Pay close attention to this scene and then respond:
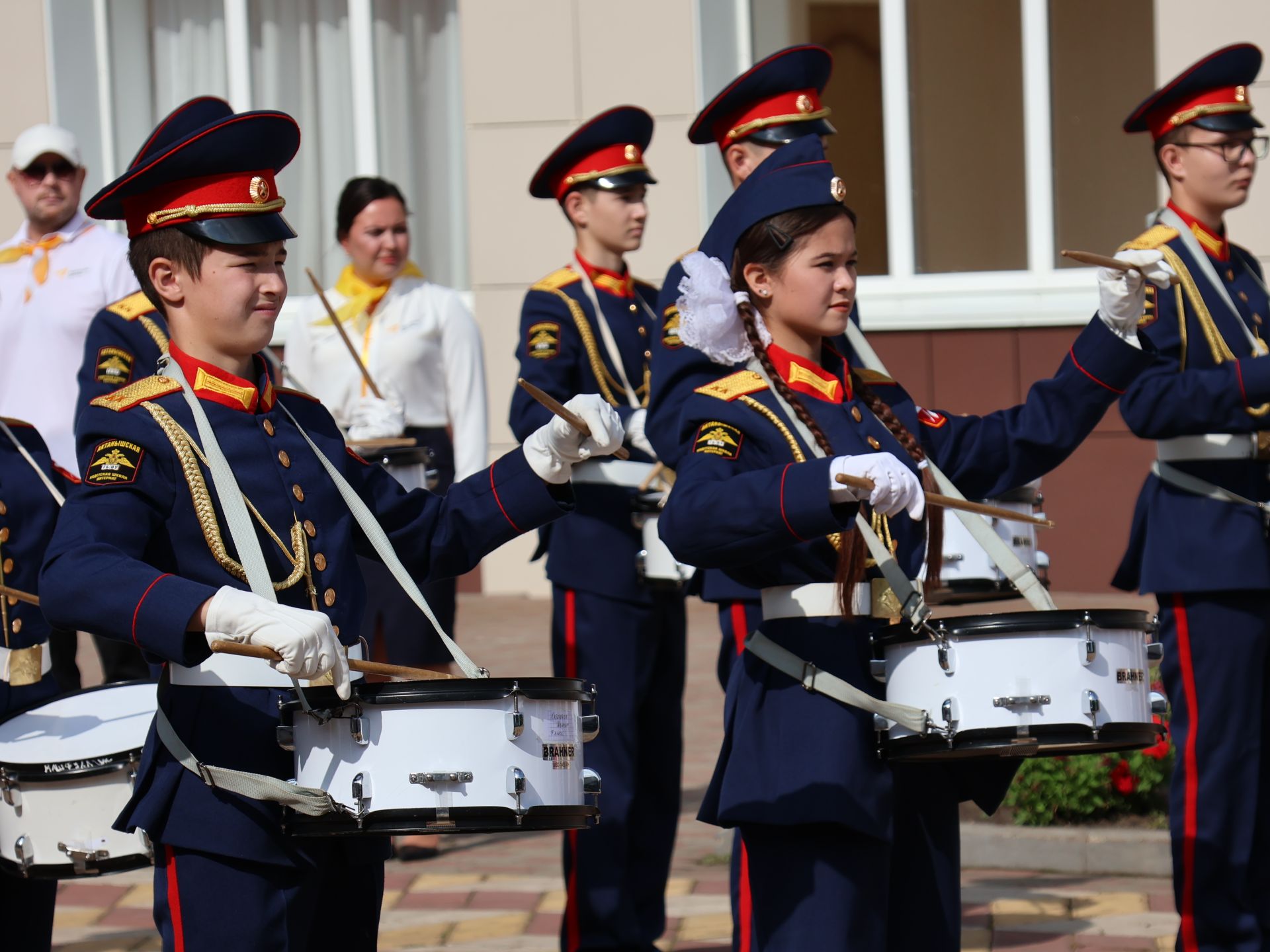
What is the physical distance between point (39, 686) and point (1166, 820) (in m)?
3.53

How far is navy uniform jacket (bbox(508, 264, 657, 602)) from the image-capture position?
5816 millimetres

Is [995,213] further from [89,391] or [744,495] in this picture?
[744,495]

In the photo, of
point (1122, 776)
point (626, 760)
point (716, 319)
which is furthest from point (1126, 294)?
point (1122, 776)

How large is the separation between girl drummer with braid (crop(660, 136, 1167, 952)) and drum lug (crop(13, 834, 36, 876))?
1.41 m

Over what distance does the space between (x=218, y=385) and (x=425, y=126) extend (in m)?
8.99

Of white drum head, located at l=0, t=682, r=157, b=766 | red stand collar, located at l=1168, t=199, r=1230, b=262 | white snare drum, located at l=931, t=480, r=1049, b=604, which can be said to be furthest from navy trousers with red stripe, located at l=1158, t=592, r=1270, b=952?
white drum head, located at l=0, t=682, r=157, b=766

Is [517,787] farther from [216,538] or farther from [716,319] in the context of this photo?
Result: [716,319]

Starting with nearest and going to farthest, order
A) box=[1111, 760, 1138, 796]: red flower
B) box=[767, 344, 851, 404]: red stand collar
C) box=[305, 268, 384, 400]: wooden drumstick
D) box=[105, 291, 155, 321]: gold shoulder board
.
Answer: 1. box=[767, 344, 851, 404]: red stand collar
2. box=[105, 291, 155, 321]: gold shoulder board
3. box=[1111, 760, 1138, 796]: red flower
4. box=[305, 268, 384, 400]: wooden drumstick

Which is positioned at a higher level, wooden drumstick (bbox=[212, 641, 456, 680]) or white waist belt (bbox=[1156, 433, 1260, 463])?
white waist belt (bbox=[1156, 433, 1260, 463])

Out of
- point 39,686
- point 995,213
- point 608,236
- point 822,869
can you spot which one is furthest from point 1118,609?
point 995,213

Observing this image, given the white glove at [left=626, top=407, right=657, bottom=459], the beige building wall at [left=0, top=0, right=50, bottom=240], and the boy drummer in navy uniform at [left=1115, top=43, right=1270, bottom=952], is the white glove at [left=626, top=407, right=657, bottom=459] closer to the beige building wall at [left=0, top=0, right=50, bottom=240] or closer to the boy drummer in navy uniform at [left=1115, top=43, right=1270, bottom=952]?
the boy drummer in navy uniform at [left=1115, top=43, right=1270, bottom=952]

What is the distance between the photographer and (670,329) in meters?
4.78

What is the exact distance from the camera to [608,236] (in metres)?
6.26

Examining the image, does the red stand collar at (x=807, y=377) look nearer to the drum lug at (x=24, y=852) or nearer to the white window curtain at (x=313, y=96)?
the drum lug at (x=24, y=852)
